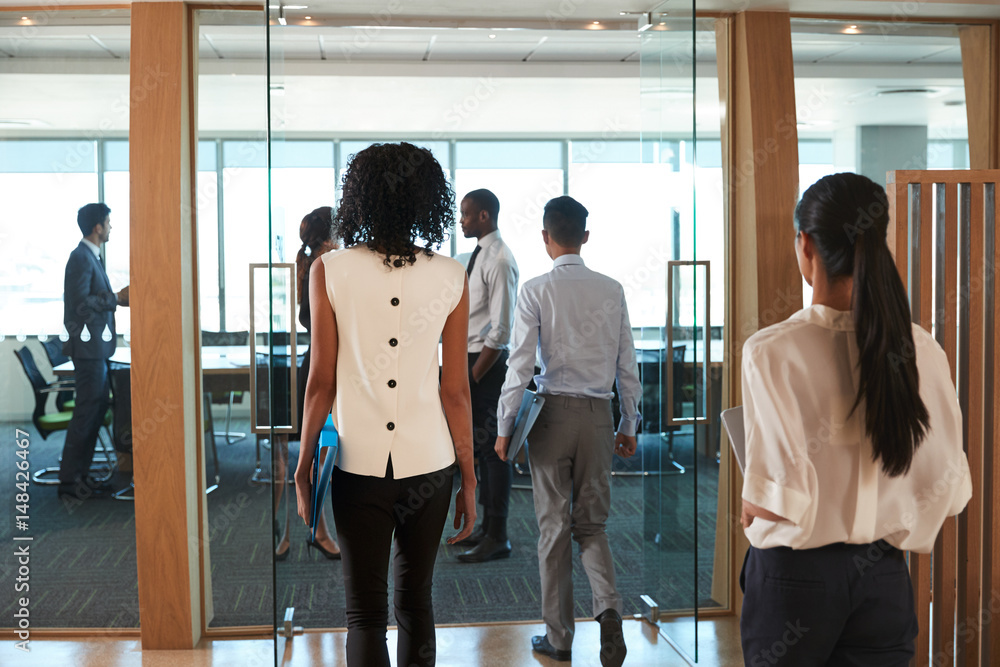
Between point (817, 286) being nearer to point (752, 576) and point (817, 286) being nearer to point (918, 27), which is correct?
point (752, 576)

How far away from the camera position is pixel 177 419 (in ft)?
10.0

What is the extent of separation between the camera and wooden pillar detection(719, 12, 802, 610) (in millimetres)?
3174

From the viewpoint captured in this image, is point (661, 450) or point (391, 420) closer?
point (391, 420)

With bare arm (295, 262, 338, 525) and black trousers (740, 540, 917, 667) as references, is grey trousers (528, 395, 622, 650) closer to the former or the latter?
bare arm (295, 262, 338, 525)

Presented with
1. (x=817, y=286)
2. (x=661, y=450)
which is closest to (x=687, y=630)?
(x=661, y=450)

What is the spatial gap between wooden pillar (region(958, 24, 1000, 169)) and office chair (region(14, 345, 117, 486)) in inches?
147

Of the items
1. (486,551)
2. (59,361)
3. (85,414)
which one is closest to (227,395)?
(85,414)

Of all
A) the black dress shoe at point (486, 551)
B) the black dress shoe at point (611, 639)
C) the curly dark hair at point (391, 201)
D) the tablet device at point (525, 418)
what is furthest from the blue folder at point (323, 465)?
the black dress shoe at point (486, 551)

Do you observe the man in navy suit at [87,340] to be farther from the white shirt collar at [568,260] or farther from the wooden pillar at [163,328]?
the white shirt collar at [568,260]

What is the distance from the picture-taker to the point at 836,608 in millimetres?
1419

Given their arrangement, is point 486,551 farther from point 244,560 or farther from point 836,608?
point 836,608

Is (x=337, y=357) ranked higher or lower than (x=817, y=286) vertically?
lower

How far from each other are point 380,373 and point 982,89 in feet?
9.59

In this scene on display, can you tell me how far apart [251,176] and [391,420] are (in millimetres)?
1453
